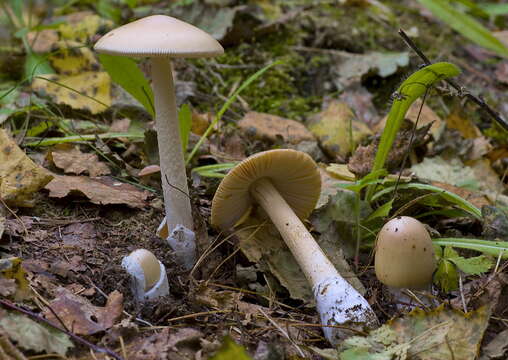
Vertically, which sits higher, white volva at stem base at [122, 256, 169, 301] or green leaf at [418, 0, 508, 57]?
green leaf at [418, 0, 508, 57]

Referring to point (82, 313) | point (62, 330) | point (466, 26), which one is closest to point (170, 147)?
point (82, 313)

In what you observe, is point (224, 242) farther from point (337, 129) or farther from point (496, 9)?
point (496, 9)

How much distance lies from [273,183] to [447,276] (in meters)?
0.87

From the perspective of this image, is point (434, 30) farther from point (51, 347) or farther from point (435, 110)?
point (51, 347)

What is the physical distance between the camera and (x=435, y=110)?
4176mm

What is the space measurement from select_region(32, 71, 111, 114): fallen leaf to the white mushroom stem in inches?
57.7

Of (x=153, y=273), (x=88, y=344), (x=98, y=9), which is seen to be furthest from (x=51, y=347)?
(x=98, y=9)

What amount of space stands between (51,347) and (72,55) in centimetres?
283

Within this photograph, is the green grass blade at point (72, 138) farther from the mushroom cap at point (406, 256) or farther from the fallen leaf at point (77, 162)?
the mushroom cap at point (406, 256)

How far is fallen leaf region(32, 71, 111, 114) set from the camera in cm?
348

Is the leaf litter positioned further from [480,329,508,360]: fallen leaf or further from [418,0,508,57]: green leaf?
[418,0,508,57]: green leaf

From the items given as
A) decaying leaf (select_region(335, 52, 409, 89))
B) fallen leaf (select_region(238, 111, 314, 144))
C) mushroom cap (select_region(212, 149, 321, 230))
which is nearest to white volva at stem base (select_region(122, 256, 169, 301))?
mushroom cap (select_region(212, 149, 321, 230))

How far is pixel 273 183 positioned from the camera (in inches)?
101

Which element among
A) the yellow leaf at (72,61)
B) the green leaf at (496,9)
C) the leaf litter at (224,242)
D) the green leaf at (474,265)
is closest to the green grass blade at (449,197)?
the leaf litter at (224,242)
